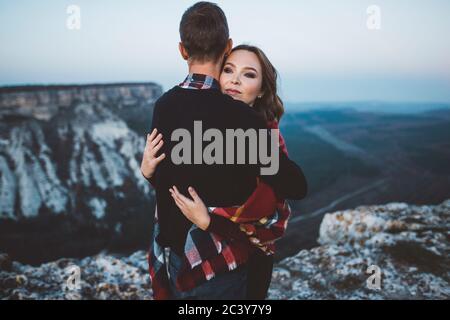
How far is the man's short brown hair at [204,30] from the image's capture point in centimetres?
198

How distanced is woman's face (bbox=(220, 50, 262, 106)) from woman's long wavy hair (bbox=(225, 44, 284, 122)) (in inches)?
1.9

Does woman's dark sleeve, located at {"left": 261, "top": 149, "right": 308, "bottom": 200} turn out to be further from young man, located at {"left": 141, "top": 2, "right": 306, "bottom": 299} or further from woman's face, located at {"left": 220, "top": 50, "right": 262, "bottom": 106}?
woman's face, located at {"left": 220, "top": 50, "right": 262, "bottom": 106}

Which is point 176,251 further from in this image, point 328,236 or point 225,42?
point 328,236

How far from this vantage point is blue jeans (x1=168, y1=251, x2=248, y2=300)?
2.22 meters

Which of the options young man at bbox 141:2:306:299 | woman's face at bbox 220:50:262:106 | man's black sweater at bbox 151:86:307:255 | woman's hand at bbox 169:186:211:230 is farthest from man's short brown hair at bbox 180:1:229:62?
woman's hand at bbox 169:186:211:230

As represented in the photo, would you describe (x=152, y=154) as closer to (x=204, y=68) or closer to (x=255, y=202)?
(x=204, y=68)

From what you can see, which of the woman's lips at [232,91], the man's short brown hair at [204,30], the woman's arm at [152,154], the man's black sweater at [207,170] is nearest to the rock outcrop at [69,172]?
the woman's arm at [152,154]

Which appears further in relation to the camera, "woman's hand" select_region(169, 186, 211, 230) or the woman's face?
the woman's face

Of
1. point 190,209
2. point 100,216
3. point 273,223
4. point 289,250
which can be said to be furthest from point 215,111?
point 100,216

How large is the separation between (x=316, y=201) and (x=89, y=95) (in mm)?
32845

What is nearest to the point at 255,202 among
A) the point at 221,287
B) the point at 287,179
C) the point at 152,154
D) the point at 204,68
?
the point at 287,179

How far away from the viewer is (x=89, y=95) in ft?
146
